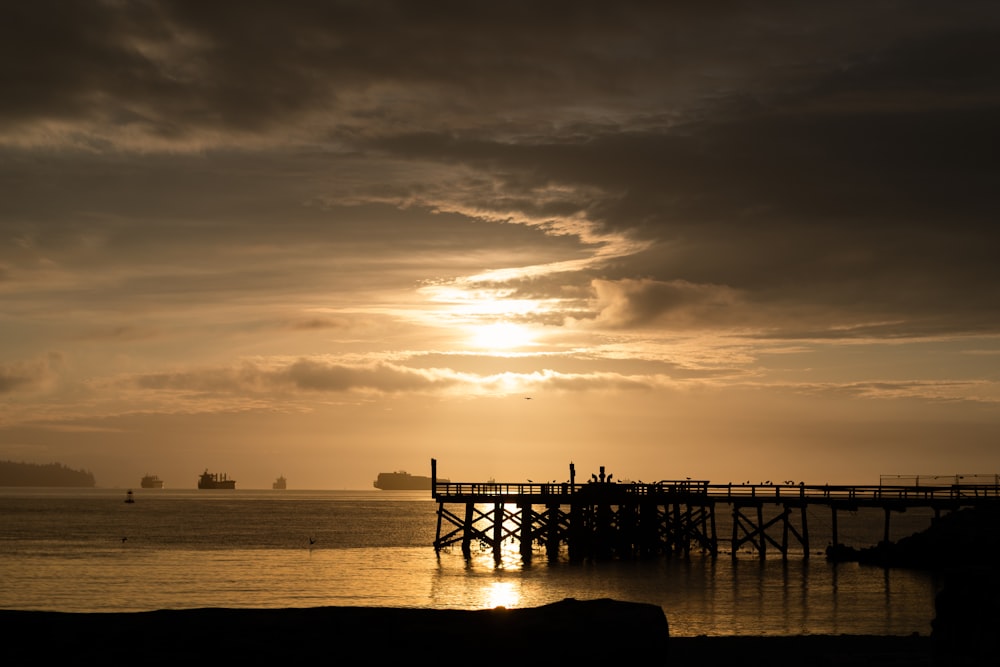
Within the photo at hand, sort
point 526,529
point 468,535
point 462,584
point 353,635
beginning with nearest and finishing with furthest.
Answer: point 353,635 → point 462,584 → point 526,529 → point 468,535

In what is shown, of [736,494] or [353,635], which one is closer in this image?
[353,635]

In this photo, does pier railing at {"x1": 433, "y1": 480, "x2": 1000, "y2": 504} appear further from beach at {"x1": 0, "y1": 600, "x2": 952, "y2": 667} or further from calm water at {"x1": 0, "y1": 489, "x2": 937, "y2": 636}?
beach at {"x1": 0, "y1": 600, "x2": 952, "y2": 667}

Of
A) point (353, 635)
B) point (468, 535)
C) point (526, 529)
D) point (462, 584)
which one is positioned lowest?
point (462, 584)

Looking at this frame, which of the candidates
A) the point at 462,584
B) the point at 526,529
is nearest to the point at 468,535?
the point at 526,529

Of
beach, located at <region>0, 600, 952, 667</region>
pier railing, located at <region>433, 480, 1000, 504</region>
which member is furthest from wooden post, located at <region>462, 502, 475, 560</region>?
beach, located at <region>0, 600, 952, 667</region>

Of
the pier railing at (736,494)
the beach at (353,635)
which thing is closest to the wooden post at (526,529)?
the pier railing at (736,494)

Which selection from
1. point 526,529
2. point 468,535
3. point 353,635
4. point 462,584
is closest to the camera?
point 353,635

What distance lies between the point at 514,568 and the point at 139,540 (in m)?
45.0

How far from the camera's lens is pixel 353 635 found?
8.39 meters

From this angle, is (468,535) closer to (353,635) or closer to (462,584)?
(462,584)

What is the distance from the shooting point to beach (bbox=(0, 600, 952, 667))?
26.5 ft

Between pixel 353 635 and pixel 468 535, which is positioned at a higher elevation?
pixel 353 635

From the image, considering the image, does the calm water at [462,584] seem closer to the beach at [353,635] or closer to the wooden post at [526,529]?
the wooden post at [526,529]

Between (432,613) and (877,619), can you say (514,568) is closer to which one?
(877,619)
